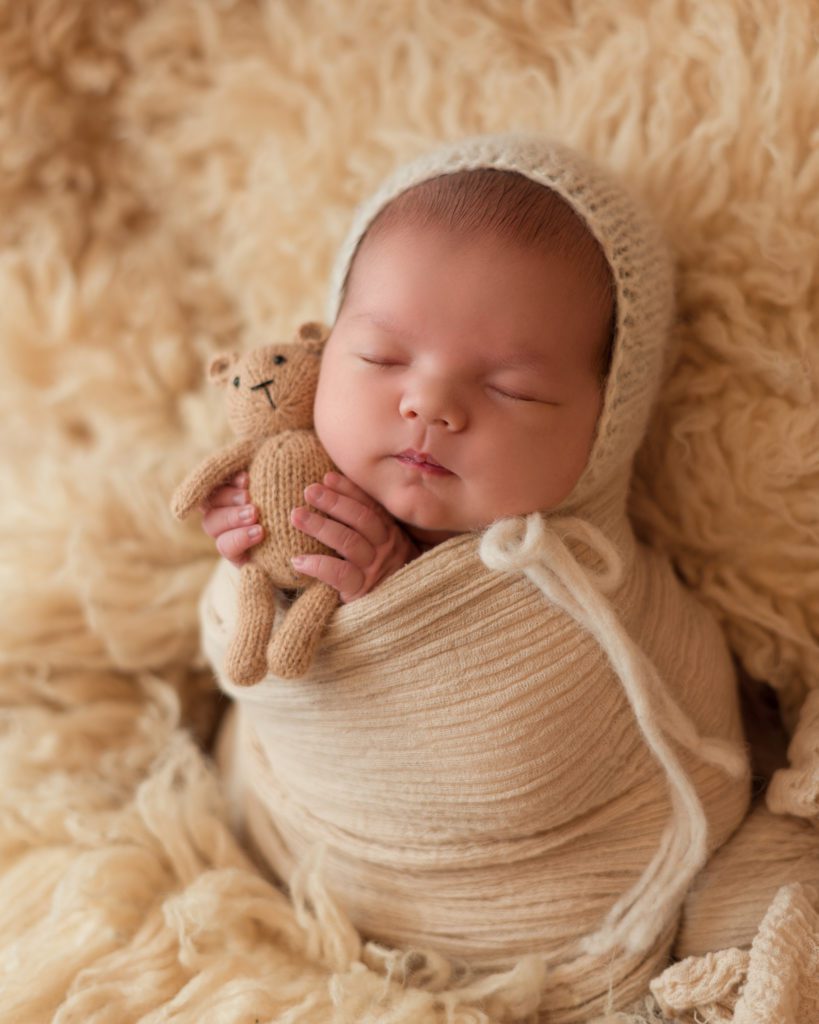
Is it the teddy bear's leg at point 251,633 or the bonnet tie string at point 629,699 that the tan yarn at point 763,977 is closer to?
the bonnet tie string at point 629,699

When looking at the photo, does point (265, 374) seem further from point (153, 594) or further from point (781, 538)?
point (781, 538)

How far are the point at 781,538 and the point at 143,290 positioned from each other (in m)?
0.75

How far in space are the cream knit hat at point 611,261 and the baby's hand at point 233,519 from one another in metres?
0.20

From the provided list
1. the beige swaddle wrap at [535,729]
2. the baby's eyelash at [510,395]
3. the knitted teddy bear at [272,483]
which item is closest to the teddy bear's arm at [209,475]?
the knitted teddy bear at [272,483]

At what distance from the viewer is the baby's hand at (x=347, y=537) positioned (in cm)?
87

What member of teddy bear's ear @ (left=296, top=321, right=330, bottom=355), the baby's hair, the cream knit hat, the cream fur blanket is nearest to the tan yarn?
the cream fur blanket

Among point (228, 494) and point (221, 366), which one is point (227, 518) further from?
point (221, 366)

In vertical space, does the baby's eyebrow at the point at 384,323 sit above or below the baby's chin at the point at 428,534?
above

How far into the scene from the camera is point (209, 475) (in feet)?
2.95

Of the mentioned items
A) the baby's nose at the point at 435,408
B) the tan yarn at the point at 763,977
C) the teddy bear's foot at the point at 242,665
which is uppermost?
the baby's nose at the point at 435,408

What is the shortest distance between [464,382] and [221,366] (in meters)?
0.24

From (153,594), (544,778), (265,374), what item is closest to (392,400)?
(265,374)

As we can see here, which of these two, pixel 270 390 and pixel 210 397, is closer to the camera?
pixel 270 390

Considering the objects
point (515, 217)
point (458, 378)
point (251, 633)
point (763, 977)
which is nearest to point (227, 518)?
point (251, 633)
